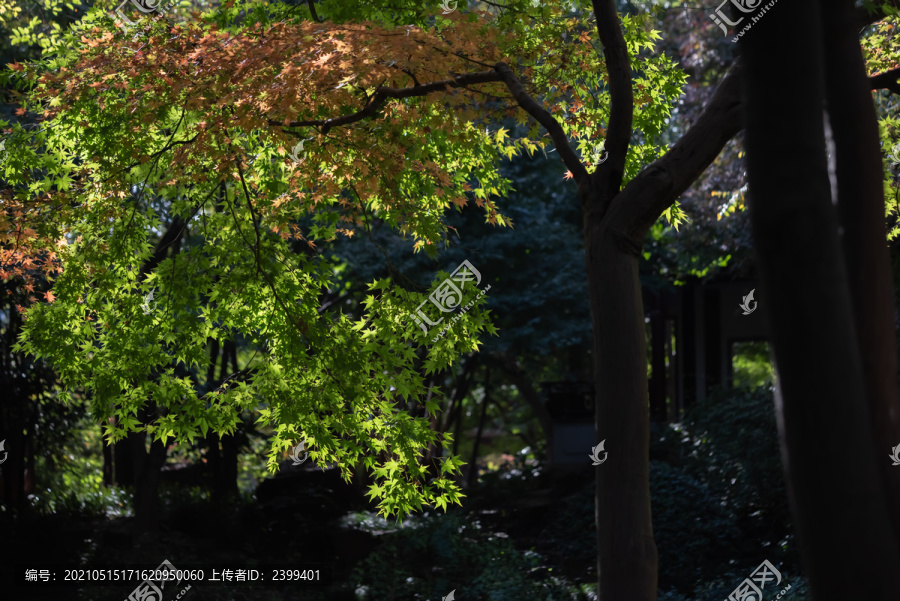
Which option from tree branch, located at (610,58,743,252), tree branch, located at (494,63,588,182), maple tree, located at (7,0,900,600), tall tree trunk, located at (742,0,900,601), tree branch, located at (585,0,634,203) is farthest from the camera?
maple tree, located at (7,0,900,600)

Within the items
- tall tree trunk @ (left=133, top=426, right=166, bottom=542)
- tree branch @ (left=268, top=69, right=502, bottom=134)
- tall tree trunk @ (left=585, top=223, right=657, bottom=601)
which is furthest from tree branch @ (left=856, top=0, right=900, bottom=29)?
tall tree trunk @ (left=133, top=426, right=166, bottom=542)

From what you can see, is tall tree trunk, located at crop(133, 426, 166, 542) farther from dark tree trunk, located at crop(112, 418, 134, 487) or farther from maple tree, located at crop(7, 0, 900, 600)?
maple tree, located at crop(7, 0, 900, 600)

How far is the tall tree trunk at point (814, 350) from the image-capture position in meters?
3.15

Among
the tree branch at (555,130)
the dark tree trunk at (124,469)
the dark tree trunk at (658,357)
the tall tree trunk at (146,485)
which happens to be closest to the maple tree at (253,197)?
the tree branch at (555,130)

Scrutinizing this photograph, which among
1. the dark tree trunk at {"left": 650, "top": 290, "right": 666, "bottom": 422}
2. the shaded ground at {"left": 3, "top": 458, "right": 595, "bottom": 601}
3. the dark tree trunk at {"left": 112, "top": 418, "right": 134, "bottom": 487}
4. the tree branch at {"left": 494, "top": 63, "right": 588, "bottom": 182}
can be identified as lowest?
the shaded ground at {"left": 3, "top": 458, "right": 595, "bottom": 601}

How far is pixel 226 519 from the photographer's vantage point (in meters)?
17.0

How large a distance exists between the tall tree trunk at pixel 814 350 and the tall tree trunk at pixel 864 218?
0.68 m

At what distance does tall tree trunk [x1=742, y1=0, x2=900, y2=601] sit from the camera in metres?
3.15

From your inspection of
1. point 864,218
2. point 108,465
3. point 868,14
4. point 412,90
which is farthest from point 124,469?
point 864,218

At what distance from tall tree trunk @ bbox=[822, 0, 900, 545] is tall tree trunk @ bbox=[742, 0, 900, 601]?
0.68m

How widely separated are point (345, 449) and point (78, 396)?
35.1ft

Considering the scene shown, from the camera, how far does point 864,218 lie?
3949 mm

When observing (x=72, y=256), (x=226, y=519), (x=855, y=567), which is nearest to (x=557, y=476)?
(x=226, y=519)

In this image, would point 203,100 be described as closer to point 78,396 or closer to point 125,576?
point 125,576
